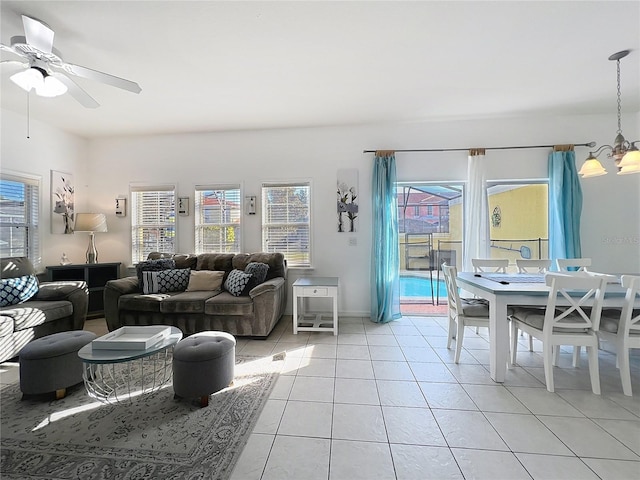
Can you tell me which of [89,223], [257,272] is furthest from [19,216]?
[257,272]

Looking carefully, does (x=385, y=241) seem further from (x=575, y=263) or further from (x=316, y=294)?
(x=575, y=263)

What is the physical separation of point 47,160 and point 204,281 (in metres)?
2.96

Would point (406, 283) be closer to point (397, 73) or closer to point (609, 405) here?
point (609, 405)

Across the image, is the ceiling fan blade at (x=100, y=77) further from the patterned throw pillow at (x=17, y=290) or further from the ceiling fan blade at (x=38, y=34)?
the patterned throw pillow at (x=17, y=290)

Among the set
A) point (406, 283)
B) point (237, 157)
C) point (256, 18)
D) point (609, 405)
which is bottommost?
point (609, 405)

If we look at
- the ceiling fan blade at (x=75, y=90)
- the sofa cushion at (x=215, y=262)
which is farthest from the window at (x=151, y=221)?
the ceiling fan blade at (x=75, y=90)

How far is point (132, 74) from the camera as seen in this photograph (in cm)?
265

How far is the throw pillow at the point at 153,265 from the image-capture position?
3.52m

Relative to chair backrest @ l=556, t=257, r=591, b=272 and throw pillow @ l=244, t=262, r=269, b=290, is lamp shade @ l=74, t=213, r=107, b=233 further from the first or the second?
chair backrest @ l=556, t=257, r=591, b=272

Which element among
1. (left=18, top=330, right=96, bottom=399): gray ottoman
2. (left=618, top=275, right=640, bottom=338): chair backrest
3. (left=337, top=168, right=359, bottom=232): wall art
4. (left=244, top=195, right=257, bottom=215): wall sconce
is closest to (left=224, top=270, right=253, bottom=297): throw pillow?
(left=244, top=195, right=257, bottom=215): wall sconce

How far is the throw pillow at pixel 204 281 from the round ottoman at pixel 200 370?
1.60 metres

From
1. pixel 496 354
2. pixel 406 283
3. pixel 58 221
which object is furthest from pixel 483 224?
pixel 58 221

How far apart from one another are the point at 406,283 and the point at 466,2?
347cm

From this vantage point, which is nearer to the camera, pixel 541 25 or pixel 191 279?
pixel 541 25
